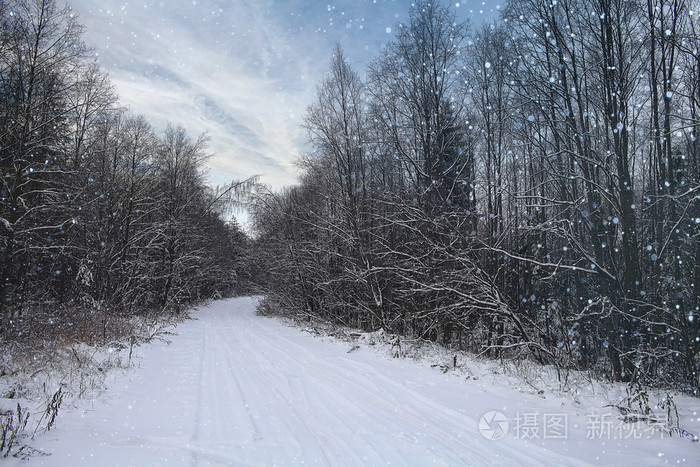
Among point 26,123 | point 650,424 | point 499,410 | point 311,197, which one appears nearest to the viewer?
point 650,424

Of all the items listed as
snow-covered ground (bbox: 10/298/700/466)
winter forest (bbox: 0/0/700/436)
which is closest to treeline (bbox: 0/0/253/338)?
winter forest (bbox: 0/0/700/436)

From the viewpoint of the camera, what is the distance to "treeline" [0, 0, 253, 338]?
10906mm

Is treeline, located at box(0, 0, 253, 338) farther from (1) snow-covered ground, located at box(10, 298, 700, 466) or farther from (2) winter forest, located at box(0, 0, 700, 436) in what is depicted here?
(1) snow-covered ground, located at box(10, 298, 700, 466)

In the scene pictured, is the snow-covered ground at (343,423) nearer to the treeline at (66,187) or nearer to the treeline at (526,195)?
the treeline at (526,195)

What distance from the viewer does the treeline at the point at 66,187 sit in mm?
10906

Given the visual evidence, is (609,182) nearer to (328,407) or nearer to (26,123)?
(328,407)

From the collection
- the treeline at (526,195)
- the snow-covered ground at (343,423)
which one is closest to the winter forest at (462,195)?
the treeline at (526,195)

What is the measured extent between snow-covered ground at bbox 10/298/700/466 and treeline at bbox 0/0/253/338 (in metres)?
6.71

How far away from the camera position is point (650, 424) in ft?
14.5

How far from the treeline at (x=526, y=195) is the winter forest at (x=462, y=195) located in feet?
0.30

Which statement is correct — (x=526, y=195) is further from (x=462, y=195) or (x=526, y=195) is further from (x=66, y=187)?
(x=66, y=187)

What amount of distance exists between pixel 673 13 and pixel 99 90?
60.5 feet

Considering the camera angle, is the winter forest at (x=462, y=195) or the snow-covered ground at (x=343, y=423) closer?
the snow-covered ground at (x=343, y=423)

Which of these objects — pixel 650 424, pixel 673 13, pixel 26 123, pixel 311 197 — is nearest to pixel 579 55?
pixel 673 13
